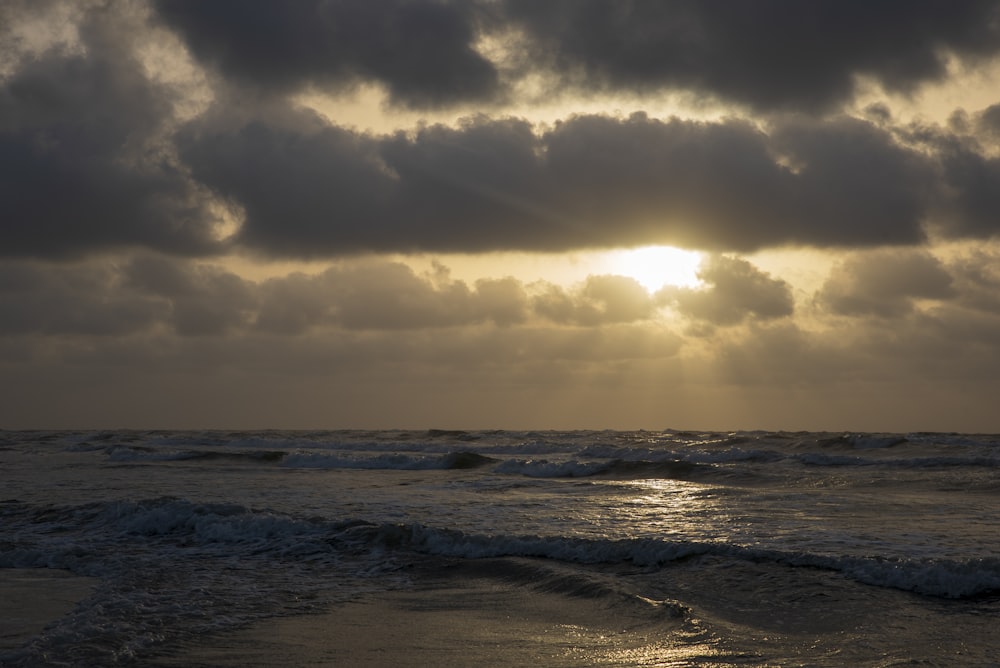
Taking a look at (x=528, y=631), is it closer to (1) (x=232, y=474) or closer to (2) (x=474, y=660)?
(2) (x=474, y=660)

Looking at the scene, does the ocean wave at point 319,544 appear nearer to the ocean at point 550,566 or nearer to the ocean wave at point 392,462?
the ocean at point 550,566

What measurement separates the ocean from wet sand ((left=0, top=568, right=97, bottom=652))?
227 millimetres

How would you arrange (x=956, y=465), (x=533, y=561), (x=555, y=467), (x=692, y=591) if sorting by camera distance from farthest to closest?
(x=555, y=467)
(x=956, y=465)
(x=533, y=561)
(x=692, y=591)

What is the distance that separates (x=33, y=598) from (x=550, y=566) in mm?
Answer: 7752

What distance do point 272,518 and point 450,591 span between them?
7155 mm

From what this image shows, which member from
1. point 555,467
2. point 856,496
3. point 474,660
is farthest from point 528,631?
point 555,467

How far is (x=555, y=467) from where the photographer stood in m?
38.7

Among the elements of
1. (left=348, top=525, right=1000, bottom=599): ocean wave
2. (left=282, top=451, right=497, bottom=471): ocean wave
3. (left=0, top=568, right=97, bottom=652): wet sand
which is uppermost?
(left=348, top=525, right=1000, bottom=599): ocean wave

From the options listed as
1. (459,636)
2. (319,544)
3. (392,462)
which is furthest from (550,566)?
(392,462)

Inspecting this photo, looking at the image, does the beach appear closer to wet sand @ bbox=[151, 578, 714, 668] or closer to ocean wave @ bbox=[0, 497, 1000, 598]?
wet sand @ bbox=[151, 578, 714, 668]

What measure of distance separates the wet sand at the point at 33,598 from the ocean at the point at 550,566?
23 centimetres

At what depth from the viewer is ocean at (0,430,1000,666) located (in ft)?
32.7

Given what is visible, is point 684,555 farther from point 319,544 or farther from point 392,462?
point 392,462

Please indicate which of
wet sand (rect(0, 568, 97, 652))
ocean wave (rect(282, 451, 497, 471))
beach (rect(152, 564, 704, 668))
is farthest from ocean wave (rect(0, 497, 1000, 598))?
ocean wave (rect(282, 451, 497, 471))
